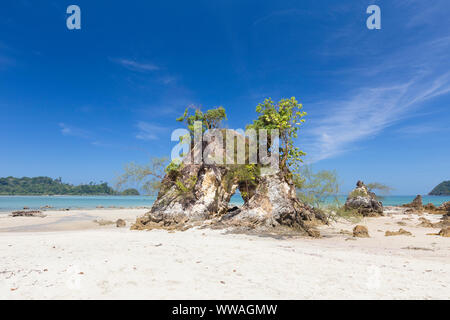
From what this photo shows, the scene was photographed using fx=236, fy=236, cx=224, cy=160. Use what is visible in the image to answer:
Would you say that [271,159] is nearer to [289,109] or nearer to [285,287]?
[289,109]

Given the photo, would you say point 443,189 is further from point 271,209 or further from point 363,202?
point 271,209

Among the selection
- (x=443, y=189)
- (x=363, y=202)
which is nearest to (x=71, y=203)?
(x=363, y=202)

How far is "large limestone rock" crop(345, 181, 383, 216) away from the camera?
2677 cm

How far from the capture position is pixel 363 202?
89.0 ft

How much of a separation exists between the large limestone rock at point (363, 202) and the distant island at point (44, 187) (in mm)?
97872

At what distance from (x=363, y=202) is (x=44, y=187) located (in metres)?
138

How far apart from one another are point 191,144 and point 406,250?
13.8 metres

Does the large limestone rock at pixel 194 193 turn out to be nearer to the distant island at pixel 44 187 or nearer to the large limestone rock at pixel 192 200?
the large limestone rock at pixel 192 200

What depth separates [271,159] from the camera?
47.1 feet

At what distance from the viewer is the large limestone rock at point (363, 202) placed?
87.8ft

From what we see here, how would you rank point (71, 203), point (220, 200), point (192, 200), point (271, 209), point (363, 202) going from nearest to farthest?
point (271, 209) < point (192, 200) < point (220, 200) < point (363, 202) < point (71, 203)

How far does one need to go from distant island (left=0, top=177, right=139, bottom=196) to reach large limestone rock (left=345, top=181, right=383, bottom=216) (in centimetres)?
9787

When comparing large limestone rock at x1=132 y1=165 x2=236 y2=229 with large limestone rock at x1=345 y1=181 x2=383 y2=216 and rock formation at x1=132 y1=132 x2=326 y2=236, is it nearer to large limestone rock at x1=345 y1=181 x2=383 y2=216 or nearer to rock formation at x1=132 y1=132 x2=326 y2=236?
rock formation at x1=132 y1=132 x2=326 y2=236
